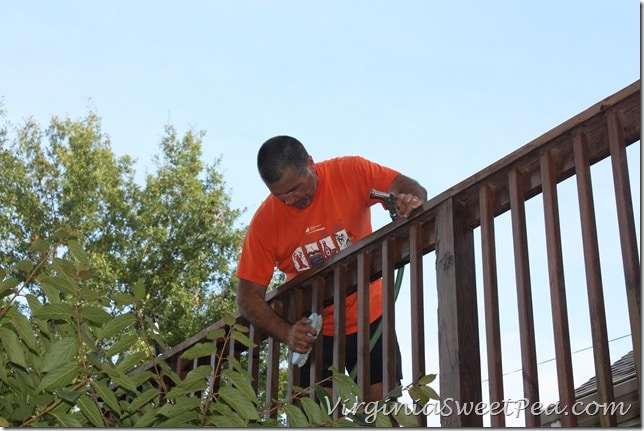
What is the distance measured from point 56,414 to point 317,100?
18.3 meters

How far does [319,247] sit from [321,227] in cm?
8

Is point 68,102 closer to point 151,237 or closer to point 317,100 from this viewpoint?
point 151,237

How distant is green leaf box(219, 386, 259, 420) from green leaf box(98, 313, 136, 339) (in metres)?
0.22

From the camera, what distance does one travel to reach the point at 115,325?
163 cm

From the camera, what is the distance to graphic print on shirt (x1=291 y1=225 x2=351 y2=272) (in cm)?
347

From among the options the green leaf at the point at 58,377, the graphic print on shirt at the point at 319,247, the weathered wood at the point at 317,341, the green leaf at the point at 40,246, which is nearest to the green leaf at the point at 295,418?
the green leaf at the point at 58,377

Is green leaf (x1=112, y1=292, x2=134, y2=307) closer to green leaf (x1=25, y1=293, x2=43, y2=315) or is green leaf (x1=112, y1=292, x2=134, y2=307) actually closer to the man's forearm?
green leaf (x1=25, y1=293, x2=43, y2=315)

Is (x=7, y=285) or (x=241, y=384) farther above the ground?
(x=7, y=285)

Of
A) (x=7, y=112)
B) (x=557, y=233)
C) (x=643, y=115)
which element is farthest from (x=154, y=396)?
(x=7, y=112)

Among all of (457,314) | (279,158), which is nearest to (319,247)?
(279,158)

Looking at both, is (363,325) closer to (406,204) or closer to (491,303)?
(406,204)

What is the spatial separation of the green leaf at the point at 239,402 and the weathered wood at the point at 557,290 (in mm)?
802

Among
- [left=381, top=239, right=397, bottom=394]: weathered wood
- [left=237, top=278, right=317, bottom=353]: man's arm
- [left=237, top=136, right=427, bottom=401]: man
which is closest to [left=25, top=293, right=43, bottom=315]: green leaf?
[left=381, top=239, right=397, bottom=394]: weathered wood

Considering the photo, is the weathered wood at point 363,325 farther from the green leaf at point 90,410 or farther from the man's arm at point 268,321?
the green leaf at point 90,410
